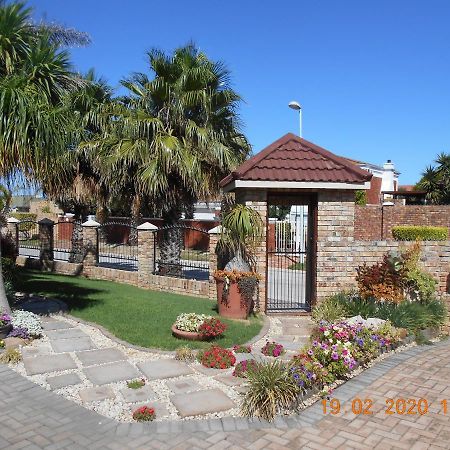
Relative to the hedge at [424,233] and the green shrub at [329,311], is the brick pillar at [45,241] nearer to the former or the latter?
the green shrub at [329,311]

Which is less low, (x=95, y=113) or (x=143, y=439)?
(x=95, y=113)

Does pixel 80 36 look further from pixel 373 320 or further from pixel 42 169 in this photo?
pixel 373 320

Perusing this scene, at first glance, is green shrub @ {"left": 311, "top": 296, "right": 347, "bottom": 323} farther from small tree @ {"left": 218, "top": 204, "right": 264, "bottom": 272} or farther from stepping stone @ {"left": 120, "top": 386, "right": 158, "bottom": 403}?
stepping stone @ {"left": 120, "top": 386, "right": 158, "bottom": 403}

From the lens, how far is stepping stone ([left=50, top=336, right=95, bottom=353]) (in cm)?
642

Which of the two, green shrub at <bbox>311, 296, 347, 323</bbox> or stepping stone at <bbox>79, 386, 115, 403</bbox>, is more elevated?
green shrub at <bbox>311, 296, 347, 323</bbox>

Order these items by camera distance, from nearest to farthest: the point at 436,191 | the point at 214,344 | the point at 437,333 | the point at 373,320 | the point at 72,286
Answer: the point at 214,344
the point at 373,320
the point at 437,333
the point at 72,286
the point at 436,191

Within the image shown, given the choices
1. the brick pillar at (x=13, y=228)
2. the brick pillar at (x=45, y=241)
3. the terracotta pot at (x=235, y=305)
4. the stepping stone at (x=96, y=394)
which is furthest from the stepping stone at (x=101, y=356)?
the brick pillar at (x=13, y=228)

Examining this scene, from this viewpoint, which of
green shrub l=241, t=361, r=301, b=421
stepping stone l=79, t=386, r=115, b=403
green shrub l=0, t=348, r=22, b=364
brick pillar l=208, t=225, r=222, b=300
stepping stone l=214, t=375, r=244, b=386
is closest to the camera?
green shrub l=241, t=361, r=301, b=421

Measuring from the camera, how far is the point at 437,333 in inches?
305

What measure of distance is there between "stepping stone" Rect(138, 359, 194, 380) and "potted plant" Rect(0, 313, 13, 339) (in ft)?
7.48

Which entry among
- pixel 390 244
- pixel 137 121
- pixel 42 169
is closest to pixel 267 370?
pixel 42 169

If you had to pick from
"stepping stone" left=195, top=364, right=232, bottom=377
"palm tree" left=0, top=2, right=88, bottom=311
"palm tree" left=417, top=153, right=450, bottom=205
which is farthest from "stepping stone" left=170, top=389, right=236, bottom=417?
"palm tree" left=417, top=153, right=450, bottom=205

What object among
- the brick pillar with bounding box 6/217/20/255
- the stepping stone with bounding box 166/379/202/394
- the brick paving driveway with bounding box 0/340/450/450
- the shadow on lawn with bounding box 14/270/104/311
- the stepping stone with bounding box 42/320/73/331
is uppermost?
the brick pillar with bounding box 6/217/20/255

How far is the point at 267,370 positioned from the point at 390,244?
5626 mm
